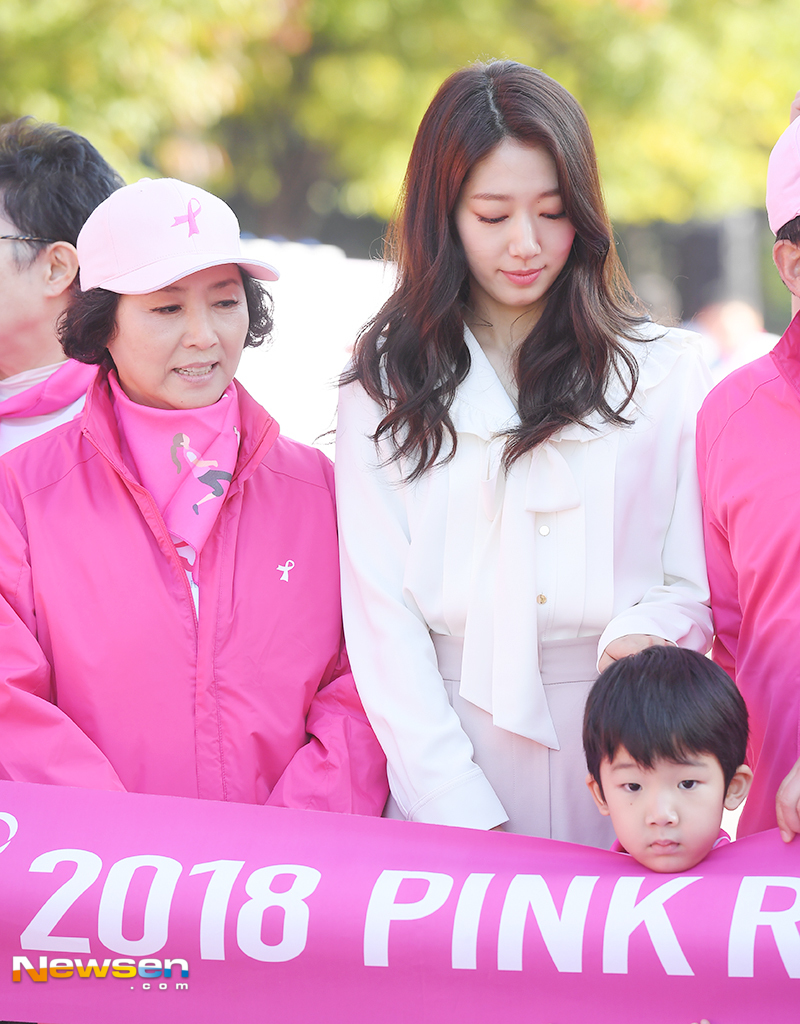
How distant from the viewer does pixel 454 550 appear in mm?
2822

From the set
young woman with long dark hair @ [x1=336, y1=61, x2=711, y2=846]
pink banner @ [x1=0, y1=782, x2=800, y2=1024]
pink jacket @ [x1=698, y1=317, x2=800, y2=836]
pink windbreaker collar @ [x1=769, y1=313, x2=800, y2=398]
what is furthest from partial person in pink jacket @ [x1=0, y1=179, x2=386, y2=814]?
pink windbreaker collar @ [x1=769, y1=313, x2=800, y2=398]

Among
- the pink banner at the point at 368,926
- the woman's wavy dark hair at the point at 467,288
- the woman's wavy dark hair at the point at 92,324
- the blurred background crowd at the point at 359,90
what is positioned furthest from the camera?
the blurred background crowd at the point at 359,90

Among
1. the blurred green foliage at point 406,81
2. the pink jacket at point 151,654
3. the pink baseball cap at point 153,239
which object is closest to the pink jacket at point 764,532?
the pink jacket at point 151,654

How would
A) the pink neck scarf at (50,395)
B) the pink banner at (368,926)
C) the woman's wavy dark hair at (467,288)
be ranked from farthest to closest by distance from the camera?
the pink neck scarf at (50,395)
the woman's wavy dark hair at (467,288)
the pink banner at (368,926)

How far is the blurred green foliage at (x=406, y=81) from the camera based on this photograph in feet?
30.9

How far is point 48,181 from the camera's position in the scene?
359 cm

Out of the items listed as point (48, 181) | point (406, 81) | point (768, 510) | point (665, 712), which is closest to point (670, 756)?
point (665, 712)

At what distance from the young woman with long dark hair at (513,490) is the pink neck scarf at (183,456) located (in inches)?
11.8

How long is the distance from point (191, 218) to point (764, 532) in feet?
4.82

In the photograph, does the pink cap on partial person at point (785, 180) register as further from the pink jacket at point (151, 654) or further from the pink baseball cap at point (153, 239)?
the pink jacket at point (151, 654)

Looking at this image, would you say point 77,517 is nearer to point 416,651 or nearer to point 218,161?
point 416,651

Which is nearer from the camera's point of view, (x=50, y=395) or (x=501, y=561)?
(x=501, y=561)

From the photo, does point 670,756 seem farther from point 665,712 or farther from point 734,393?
point 734,393

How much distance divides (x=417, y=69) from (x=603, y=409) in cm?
935
